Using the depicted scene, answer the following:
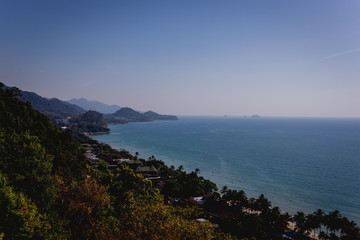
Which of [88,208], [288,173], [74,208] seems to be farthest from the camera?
[288,173]

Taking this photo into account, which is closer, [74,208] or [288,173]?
[74,208]

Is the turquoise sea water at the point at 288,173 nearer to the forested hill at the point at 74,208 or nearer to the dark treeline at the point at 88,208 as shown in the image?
the dark treeline at the point at 88,208

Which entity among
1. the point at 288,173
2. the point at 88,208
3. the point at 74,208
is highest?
the point at 88,208

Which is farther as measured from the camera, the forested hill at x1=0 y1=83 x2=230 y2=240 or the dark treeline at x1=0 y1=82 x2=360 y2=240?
the dark treeline at x1=0 y1=82 x2=360 y2=240

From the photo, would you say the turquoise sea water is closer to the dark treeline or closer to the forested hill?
the dark treeline

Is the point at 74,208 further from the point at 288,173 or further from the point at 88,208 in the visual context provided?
the point at 288,173

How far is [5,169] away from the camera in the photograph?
12680 mm

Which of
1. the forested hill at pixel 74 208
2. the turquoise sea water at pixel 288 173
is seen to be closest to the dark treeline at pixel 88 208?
the forested hill at pixel 74 208

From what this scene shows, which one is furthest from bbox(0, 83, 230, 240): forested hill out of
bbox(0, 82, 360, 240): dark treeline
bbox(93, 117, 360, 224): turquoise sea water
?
bbox(93, 117, 360, 224): turquoise sea water

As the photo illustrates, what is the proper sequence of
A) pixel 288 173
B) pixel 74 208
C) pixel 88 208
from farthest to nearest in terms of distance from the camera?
pixel 288 173
pixel 74 208
pixel 88 208

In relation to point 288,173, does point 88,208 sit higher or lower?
higher

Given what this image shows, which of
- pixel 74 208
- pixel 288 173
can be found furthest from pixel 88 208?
pixel 288 173

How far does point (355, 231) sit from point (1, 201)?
33.2 meters

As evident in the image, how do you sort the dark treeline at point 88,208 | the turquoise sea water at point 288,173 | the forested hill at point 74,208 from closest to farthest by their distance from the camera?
the forested hill at point 74,208
the dark treeline at point 88,208
the turquoise sea water at point 288,173
